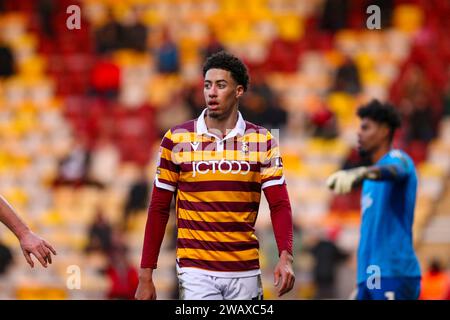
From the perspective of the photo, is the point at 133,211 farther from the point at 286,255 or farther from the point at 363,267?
the point at 286,255

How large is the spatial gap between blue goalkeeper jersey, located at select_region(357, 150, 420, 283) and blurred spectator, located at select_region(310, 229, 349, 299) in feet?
19.8

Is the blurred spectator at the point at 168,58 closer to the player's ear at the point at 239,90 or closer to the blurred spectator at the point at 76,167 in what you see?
the blurred spectator at the point at 76,167

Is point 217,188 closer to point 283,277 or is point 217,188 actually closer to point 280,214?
point 280,214

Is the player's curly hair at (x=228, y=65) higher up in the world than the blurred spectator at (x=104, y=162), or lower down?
higher up

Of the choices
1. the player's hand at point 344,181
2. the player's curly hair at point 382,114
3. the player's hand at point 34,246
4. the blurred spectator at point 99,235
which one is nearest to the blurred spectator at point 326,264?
the blurred spectator at point 99,235

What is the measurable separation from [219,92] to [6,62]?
1420cm

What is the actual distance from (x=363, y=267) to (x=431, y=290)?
510cm

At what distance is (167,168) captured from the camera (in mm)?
7316

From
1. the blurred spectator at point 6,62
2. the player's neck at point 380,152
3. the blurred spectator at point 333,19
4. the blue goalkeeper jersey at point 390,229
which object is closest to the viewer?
the blue goalkeeper jersey at point 390,229

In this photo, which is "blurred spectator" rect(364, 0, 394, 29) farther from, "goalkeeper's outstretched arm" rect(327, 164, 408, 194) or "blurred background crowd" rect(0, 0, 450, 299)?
"goalkeeper's outstretched arm" rect(327, 164, 408, 194)

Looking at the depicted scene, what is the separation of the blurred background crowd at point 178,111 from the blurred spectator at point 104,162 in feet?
0.07

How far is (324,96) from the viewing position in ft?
63.1

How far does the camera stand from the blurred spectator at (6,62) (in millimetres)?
21000

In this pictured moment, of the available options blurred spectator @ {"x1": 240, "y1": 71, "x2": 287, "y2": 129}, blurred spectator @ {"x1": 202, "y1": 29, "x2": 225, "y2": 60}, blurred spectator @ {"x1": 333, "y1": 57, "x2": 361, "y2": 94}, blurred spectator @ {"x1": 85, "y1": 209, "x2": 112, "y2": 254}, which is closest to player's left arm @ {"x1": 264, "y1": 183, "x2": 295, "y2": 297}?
blurred spectator @ {"x1": 85, "y1": 209, "x2": 112, "y2": 254}
